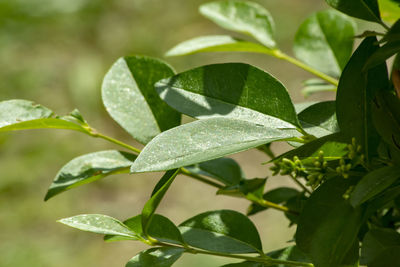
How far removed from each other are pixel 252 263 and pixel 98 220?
0.11 metres

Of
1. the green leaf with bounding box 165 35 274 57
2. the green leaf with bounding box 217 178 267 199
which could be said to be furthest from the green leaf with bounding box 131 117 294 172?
the green leaf with bounding box 165 35 274 57

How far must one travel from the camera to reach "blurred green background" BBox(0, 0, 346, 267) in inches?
93.2

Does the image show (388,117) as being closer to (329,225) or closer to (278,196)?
(329,225)

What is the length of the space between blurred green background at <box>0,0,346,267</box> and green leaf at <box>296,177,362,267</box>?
1.86m

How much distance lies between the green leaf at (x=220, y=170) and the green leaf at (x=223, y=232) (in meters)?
0.08

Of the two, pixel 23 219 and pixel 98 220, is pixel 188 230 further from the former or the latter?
pixel 23 219

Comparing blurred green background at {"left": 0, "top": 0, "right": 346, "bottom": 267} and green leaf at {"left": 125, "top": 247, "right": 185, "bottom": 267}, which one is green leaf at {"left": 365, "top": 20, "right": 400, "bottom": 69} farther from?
blurred green background at {"left": 0, "top": 0, "right": 346, "bottom": 267}

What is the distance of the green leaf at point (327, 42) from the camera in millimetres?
566

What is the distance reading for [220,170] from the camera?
53 centimetres

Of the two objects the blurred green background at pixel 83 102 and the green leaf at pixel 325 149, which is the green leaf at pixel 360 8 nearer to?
the green leaf at pixel 325 149

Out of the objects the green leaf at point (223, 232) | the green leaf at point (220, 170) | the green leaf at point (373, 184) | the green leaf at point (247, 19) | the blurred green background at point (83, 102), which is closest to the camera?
the green leaf at point (373, 184)

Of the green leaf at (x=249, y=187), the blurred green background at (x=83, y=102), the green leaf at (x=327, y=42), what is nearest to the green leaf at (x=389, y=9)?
the green leaf at (x=327, y=42)

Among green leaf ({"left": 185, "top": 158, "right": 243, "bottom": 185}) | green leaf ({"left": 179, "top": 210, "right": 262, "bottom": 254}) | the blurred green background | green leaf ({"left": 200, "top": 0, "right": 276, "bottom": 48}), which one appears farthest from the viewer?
the blurred green background

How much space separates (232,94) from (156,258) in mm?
126
